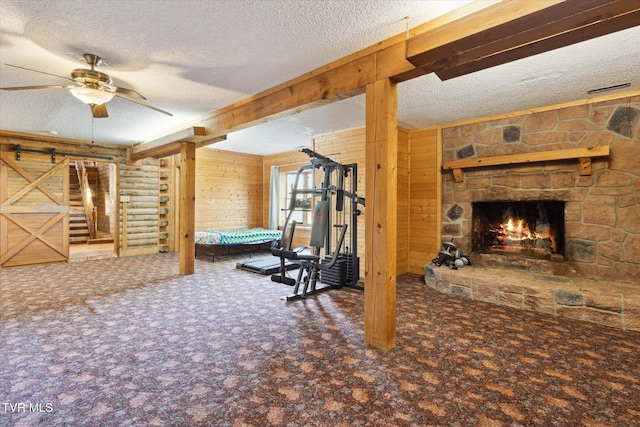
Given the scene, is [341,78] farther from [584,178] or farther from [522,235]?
[522,235]

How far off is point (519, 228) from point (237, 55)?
4.37 metres

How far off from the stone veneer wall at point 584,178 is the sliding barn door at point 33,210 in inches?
309

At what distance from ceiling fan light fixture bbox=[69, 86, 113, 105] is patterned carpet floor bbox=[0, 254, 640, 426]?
2.18m

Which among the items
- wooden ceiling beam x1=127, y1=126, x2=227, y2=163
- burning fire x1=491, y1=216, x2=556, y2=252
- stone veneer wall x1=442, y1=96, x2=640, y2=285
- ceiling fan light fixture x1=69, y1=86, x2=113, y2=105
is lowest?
burning fire x1=491, y1=216, x2=556, y2=252

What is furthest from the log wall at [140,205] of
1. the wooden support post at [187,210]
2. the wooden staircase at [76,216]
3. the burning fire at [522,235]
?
the burning fire at [522,235]

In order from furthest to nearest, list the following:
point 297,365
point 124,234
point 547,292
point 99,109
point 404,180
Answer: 1. point 124,234
2. point 404,180
3. point 547,292
4. point 99,109
5. point 297,365

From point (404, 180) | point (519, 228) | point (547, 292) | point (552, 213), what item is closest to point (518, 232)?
point (519, 228)

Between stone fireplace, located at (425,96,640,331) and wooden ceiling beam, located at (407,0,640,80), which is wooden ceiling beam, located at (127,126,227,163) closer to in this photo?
wooden ceiling beam, located at (407,0,640,80)

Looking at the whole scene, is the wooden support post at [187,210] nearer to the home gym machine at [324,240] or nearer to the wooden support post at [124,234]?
the home gym machine at [324,240]

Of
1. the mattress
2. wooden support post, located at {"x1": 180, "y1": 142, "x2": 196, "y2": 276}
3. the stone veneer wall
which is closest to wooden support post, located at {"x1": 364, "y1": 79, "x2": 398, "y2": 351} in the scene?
the stone veneer wall

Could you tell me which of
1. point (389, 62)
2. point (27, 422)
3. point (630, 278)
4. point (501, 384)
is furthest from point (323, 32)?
point (630, 278)

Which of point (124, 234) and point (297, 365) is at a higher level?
point (124, 234)

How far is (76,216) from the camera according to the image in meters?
9.25

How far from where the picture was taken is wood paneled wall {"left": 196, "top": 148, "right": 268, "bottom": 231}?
7.19 metres
